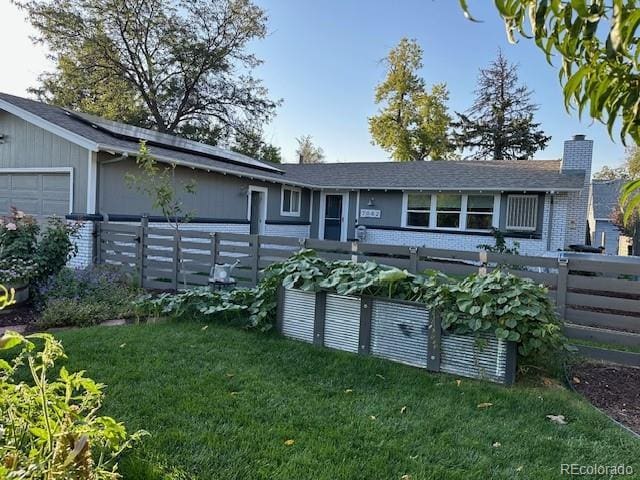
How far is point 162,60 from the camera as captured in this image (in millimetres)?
22859

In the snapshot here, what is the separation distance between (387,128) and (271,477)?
28.7 metres

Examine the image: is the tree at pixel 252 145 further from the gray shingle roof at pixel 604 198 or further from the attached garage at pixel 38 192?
the gray shingle roof at pixel 604 198

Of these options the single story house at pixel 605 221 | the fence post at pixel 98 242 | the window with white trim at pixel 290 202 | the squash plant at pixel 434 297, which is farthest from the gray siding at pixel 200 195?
the single story house at pixel 605 221

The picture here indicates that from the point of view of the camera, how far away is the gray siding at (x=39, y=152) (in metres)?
9.02

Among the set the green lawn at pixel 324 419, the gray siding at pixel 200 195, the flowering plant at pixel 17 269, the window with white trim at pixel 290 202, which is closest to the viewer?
the green lawn at pixel 324 419

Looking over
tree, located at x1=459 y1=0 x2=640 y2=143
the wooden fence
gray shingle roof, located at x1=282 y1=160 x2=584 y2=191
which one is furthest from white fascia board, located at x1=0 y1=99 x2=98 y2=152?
tree, located at x1=459 y1=0 x2=640 y2=143

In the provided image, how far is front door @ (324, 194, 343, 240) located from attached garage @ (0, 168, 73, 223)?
9371 mm

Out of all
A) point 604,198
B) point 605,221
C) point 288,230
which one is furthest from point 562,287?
point 604,198

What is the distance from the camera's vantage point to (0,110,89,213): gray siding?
9.02 meters

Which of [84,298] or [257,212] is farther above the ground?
[257,212]

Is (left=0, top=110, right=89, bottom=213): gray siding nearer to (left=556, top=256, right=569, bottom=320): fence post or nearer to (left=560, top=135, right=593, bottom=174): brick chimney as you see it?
(left=556, top=256, right=569, bottom=320): fence post

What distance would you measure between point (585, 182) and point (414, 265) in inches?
390

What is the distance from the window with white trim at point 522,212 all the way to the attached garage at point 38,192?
12.0m

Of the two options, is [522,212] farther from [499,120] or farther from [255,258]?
[499,120]
